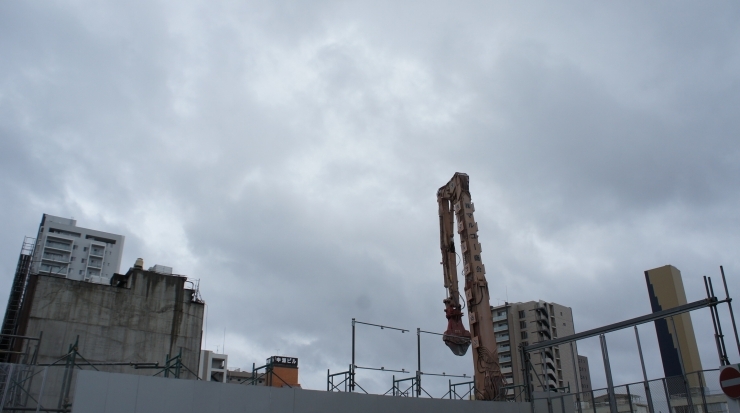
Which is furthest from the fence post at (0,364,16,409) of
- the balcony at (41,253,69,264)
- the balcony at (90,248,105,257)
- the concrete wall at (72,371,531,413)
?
the balcony at (90,248,105,257)

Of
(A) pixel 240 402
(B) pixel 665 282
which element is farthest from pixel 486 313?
(B) pixel 665 282

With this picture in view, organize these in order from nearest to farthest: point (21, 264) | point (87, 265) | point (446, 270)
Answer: point (446, 270)
point (21, 264)
point (87, 265)

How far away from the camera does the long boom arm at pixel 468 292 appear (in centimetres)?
2495

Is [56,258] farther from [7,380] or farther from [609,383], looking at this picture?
[609,383]

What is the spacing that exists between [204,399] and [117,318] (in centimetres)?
2226

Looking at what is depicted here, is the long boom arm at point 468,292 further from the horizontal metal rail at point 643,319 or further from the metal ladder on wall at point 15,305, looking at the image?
the metal ladder on wall at point 15,305

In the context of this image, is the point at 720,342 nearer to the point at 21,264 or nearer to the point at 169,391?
the point at 169,391

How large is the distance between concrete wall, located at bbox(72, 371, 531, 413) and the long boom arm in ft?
16.7

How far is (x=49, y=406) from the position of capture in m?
29.0

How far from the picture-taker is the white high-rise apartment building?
357ft

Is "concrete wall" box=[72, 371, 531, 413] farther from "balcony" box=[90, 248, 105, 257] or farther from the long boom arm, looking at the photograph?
"balcony" box=[90, 248, 105, 257]

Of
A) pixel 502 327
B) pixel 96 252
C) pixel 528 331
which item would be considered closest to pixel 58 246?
pixel 96 252

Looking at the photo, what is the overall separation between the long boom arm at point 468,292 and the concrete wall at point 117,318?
19.4m

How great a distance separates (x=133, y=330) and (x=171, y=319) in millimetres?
2595
